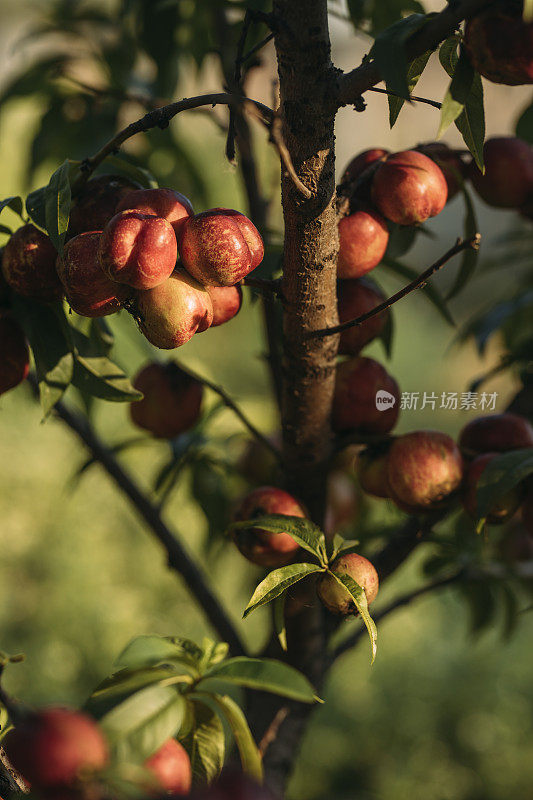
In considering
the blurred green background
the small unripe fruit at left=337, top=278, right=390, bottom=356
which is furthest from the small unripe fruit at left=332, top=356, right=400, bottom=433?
the blurred green background

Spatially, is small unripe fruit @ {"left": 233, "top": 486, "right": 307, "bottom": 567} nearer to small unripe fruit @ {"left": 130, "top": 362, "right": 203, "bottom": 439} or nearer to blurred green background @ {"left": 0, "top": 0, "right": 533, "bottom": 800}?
small unripe fruit @ {"left": 130, "top": 362, "right": 203, "bottom": 439}

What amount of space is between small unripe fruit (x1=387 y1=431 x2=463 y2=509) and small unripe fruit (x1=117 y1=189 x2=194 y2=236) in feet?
0.54

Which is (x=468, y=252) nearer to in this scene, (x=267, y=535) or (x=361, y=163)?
(x=361, y=163)

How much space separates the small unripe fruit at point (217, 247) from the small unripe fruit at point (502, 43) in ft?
0.35

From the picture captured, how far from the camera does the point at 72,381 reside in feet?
1.24

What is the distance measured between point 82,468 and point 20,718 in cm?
22

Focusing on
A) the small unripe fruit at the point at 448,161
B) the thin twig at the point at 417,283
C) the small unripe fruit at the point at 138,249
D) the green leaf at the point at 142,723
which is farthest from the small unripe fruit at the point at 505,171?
the green leaf at the point at 142,723

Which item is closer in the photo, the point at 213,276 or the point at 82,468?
the point at 213,276

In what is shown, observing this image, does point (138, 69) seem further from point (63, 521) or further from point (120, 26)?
point (63, 521)

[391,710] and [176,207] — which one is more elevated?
[176,207]

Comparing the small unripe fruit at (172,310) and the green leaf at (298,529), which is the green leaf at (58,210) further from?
the green leaf at (298,529)

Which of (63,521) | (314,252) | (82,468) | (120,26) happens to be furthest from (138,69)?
(63,521)

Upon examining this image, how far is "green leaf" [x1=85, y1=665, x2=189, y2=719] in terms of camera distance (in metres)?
0.26

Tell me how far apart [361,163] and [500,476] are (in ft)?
0.57
